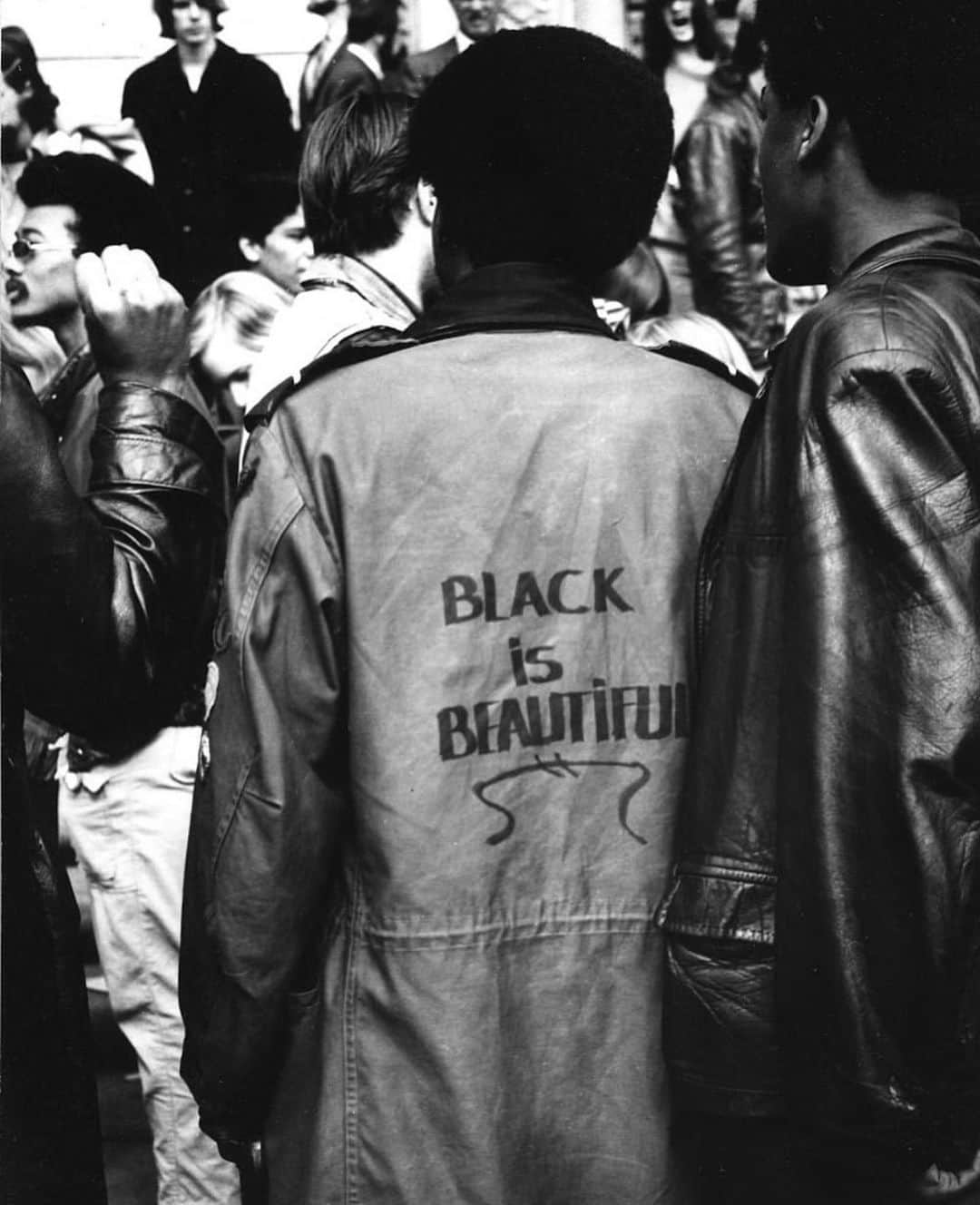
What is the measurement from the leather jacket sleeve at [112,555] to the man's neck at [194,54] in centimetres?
255

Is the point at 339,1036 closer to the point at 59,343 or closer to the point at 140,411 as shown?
the point at 140,411

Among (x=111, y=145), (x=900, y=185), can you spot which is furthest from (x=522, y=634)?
(x=111, y=145)

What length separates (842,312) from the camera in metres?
1.54

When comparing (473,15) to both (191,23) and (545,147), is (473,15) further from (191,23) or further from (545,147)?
(545,147)

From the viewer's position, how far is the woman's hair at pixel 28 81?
13.6 feet

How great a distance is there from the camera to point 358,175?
3.04 metres

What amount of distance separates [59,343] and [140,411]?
2.39 metres

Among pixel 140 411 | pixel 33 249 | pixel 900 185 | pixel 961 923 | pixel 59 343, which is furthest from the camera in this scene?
pixel 59 343

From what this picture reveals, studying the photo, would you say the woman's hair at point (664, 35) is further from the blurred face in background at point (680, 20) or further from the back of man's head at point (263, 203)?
the back of man's head at point (263, 203)

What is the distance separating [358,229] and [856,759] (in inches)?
77.1

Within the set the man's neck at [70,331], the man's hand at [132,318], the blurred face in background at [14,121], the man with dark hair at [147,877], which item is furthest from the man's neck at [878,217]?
the blurred face in background at [14,121]

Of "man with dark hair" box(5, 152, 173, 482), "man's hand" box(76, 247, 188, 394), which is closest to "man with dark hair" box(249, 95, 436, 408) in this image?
"man with dark hair" box(5, 152, 173, 482)

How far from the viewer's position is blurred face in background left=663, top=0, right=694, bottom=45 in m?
4.31

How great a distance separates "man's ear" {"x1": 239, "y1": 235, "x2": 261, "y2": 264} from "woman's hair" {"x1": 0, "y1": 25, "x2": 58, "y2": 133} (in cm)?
62
